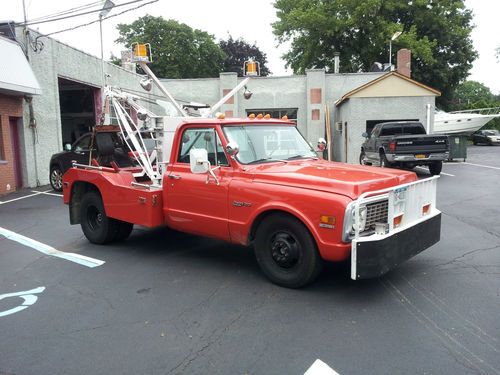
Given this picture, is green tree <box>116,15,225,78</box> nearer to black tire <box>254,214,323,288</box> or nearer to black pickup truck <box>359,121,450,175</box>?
black pickup truck <box>359,121,450,175</box>

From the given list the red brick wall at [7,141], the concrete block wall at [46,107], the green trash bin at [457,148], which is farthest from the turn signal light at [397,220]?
the green trash bin at [457,148]

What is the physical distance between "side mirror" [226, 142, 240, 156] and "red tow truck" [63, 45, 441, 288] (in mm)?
13

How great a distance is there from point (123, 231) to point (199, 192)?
89.6 inches

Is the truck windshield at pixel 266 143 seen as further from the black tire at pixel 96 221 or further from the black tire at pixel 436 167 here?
the black tire at pixel 436 167

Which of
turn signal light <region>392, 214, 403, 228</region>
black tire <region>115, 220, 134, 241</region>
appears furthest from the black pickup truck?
turn signal light <region>392, 214, 403, 228</region>

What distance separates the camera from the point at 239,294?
4969mm

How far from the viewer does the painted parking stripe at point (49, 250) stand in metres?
6.37

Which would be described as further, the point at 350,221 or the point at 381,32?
the point at 381,32

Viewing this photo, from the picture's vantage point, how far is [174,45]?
45156 millimetres

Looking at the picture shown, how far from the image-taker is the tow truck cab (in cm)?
452

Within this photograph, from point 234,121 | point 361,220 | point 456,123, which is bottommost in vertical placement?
point 361,220

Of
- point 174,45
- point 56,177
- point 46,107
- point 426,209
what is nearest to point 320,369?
point 426,209

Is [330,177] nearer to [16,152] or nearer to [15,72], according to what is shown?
[15,72]

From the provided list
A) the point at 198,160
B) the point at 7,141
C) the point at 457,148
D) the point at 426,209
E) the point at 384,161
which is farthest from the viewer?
the point at 457,148
